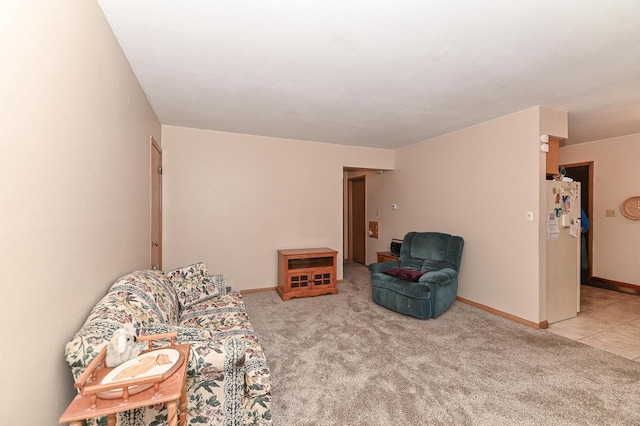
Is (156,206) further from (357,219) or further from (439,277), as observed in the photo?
(357,219)

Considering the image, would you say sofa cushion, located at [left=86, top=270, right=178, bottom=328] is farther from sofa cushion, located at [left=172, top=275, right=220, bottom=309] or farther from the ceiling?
the ceiling

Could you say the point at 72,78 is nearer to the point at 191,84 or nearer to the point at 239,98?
the point at 191,84

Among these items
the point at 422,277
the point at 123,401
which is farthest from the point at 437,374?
the point at 123,401

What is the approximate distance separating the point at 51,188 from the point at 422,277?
3.37 m

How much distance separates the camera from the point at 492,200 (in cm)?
367

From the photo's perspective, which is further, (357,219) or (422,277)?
(357,219)

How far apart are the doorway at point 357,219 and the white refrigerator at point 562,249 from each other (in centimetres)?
360

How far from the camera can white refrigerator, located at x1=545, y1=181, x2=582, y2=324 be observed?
3279mm

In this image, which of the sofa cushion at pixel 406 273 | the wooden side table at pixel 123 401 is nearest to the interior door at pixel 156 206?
the wooden side table at pixel 123 401

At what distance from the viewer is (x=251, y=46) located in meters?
2.00

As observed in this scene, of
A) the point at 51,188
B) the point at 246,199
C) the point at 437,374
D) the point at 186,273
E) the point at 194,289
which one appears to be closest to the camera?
the point at 51,188

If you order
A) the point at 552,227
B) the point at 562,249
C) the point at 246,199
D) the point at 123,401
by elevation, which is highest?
the point at 246,199

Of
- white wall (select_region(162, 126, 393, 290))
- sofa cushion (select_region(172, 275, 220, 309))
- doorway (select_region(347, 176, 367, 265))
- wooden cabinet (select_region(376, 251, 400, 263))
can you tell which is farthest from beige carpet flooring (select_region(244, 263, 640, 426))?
doorway (select_region(347, 176, 367, 265))

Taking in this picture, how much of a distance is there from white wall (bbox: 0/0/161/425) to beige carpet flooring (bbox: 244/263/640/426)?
4.29ft
